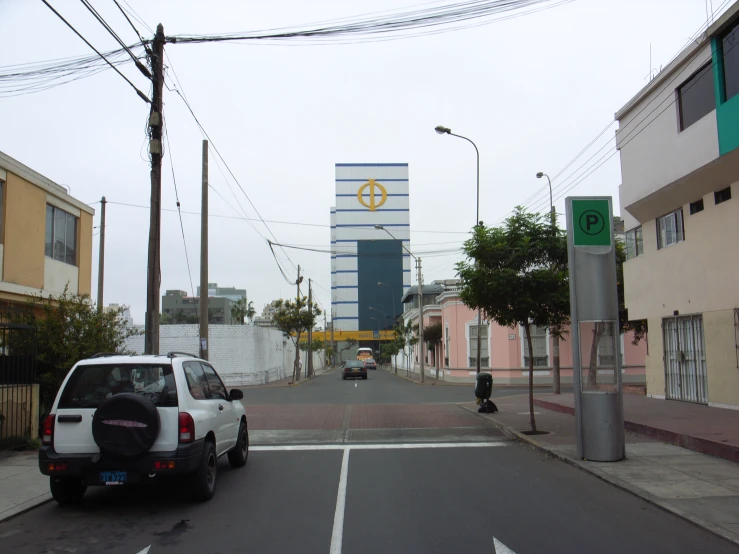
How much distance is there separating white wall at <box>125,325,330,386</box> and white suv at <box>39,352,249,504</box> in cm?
2895

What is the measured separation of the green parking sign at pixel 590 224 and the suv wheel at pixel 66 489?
8.05m

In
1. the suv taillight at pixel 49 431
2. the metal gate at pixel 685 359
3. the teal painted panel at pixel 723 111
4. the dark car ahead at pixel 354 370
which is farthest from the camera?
the dark car ahead at pixel 354 370

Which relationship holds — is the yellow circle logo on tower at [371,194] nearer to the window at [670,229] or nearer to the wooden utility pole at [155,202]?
the window at [670,229]

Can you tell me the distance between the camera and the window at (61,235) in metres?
17.8

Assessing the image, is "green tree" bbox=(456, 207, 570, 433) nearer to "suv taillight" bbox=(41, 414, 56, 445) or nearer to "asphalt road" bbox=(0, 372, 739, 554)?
"asphalt road" bbox=(0, 372, 739, 554)

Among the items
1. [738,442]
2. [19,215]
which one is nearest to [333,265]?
[19,215]

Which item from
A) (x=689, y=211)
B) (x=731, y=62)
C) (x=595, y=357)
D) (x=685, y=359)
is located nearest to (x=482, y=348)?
(x=685, y=359)

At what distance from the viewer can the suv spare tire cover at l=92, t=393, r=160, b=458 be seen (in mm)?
6848

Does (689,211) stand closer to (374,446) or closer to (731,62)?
(731,62)

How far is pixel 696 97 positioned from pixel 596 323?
846 cm

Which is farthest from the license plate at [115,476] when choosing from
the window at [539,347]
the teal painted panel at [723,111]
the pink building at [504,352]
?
the window at [539,347]

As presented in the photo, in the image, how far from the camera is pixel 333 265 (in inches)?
3772

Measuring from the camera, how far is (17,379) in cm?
1170

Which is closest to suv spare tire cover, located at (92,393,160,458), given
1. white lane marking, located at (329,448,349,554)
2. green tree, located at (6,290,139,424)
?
white lane marking, located at (329,448,349,554)
